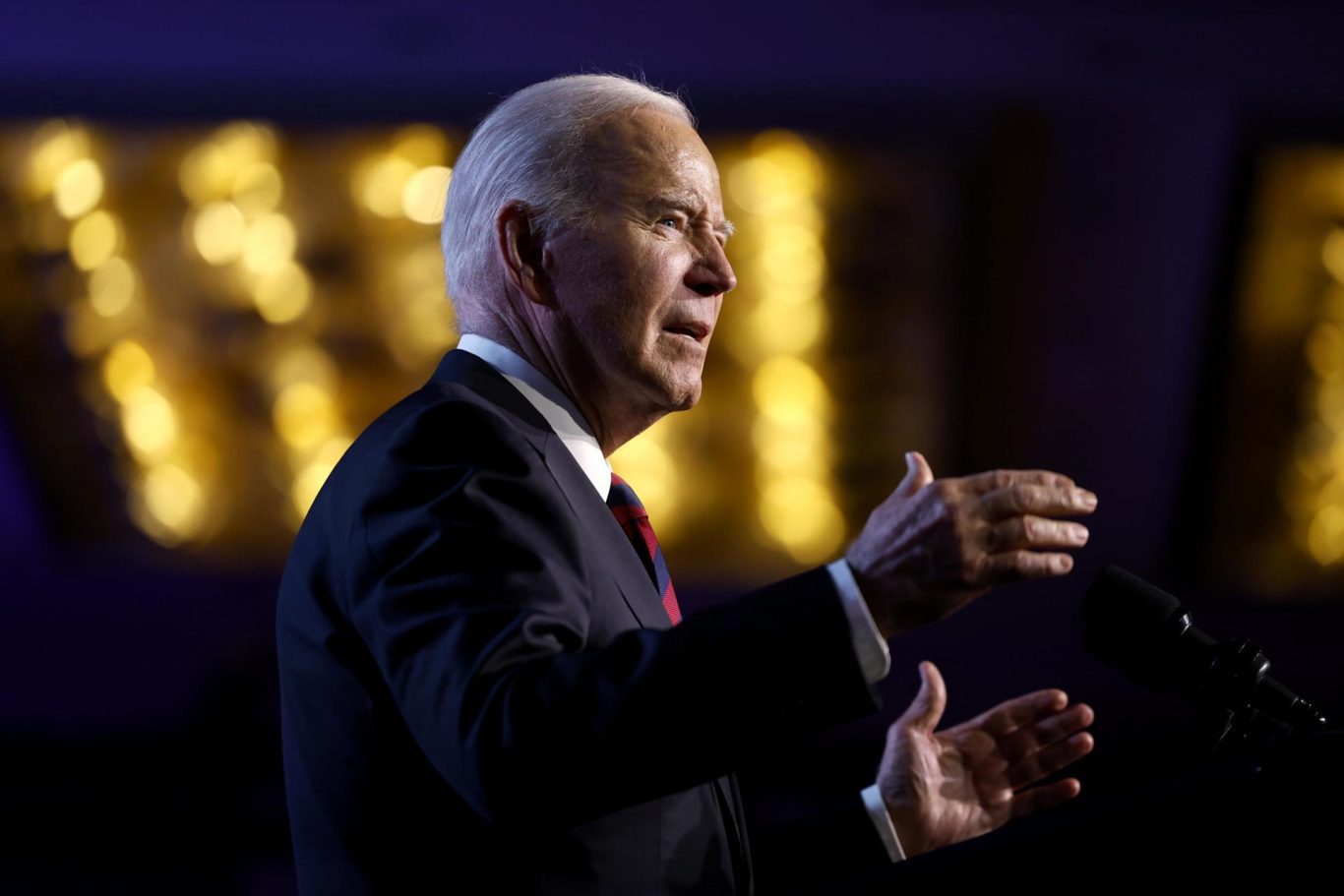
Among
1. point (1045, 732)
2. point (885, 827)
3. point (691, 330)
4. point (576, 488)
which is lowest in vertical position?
point (885, 827)

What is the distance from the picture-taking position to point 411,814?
1.17 m

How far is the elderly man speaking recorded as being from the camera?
0.96 meters

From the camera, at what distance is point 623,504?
4.92 feet

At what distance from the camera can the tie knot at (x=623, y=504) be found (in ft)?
4.86

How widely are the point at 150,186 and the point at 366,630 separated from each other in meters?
2.39

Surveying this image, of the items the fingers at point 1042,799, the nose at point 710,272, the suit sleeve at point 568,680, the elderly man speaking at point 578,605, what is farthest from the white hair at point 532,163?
the fingers at point 1042,799

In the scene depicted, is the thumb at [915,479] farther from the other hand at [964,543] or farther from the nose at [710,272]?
the nose at [710,272]

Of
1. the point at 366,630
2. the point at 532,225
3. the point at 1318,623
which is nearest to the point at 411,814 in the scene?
the point at 366,630

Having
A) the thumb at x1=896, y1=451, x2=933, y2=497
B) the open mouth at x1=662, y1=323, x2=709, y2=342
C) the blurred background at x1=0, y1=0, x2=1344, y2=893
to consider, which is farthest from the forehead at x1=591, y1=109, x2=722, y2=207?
the blurred background at x1=0, y1=0, x2=1344, y2=893

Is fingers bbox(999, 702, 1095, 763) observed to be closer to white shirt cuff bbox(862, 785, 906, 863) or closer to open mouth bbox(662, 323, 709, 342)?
white shirt cuff bbox(862, 785, 906, 863)

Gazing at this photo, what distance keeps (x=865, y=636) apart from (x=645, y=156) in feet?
2.31

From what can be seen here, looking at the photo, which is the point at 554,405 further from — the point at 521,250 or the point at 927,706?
the point at 927,706

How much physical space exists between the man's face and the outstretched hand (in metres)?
0.50

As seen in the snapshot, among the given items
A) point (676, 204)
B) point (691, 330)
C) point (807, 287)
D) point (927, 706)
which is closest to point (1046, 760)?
point (927, 706)
